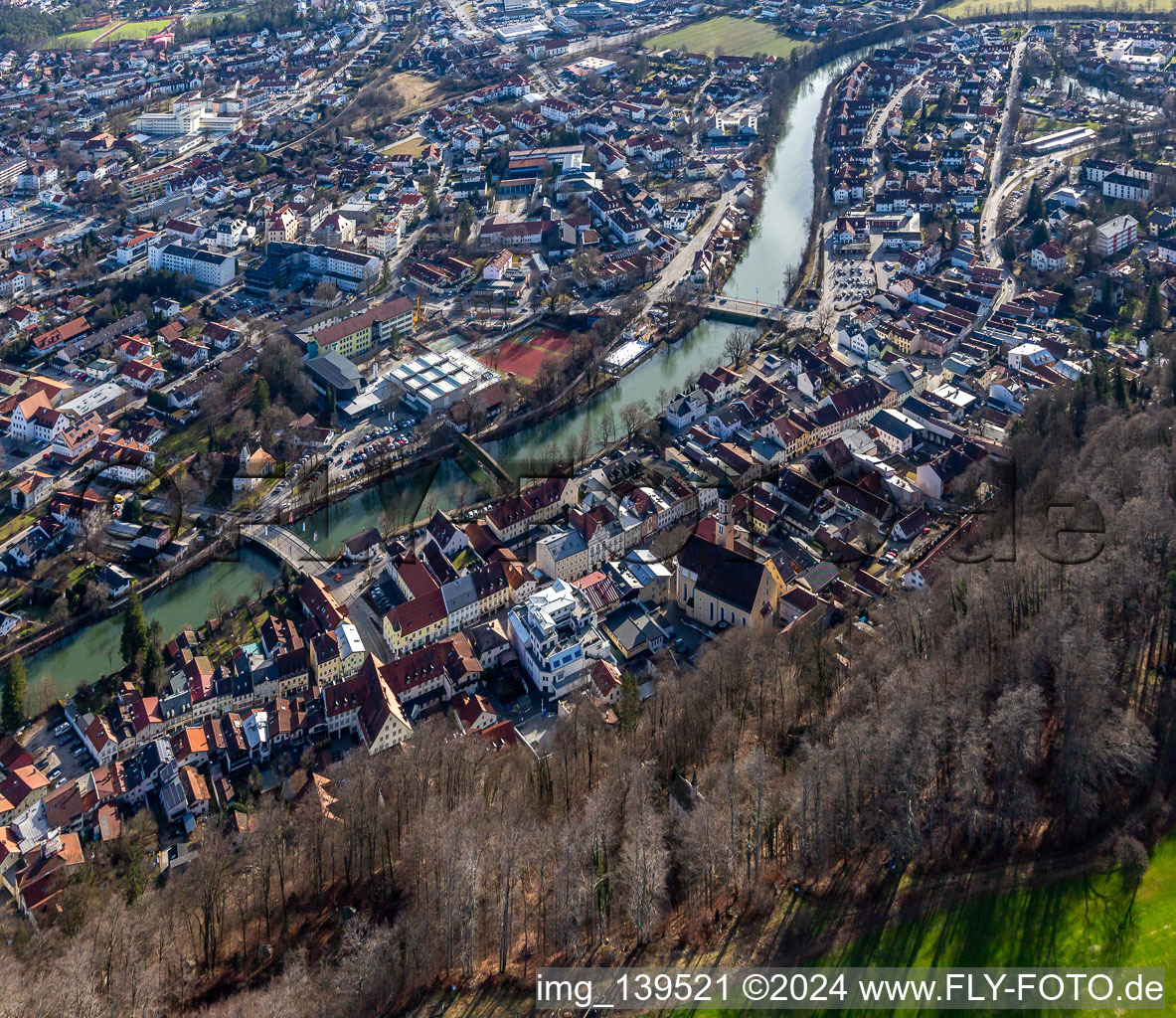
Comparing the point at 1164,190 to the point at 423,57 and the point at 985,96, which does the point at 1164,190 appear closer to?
the point at 985,96

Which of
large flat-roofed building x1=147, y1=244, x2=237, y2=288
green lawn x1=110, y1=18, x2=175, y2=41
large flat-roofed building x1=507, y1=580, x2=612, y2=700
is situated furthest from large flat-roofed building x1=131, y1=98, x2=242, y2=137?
large flat-roofed building x1=507, y1=580, x2=612, y2=700

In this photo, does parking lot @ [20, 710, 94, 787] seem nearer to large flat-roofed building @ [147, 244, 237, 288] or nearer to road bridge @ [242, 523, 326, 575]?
road bridge @ [242, 523, 326, 575]

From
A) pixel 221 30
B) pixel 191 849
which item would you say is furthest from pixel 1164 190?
pixel 221 30

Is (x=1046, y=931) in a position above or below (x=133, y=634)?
above

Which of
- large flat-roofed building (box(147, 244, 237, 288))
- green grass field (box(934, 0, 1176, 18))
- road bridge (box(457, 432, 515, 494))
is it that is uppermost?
green grass field (box(934, 0, 1176, 18))

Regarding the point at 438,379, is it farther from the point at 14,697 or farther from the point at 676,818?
the point at 676,818

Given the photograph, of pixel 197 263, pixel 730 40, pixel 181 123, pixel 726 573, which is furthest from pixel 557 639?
pixel 730 40

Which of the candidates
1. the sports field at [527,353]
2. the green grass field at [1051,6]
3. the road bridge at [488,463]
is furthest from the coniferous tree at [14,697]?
the green grass field at [1051,6]
